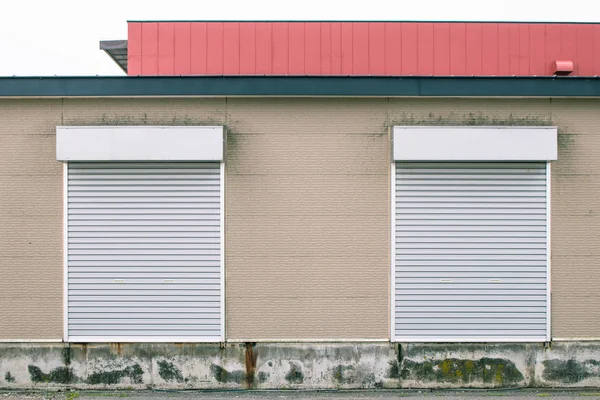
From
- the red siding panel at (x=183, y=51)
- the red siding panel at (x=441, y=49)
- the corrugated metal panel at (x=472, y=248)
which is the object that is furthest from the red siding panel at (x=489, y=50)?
the red siding panel at (x=183, y=51)

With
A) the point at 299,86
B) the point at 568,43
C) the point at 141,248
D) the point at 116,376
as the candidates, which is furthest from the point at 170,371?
the point at 568,43

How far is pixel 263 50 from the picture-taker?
11805mm

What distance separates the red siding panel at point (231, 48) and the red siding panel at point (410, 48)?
3309 mm

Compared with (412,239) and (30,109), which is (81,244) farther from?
(412,239)

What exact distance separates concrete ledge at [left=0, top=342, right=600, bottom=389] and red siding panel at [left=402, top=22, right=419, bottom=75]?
5672 millimetres

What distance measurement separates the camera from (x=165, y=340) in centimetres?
866

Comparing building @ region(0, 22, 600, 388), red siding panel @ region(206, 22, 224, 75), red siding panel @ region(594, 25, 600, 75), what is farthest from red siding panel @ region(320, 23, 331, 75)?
red siding panel @ region(594, 25, 600, 75)

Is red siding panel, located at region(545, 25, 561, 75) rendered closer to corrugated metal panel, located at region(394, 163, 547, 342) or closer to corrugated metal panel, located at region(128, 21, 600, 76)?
corrugated metal panel, located at region(128, 21, 600, 76)

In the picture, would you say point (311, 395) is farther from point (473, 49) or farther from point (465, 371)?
point (473, 49)

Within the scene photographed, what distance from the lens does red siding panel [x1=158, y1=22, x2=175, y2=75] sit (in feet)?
38.7

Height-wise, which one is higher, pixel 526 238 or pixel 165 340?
pixel 526 238

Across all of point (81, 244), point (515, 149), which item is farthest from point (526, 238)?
point (81, 244)

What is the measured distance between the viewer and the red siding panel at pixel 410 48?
11.8 m

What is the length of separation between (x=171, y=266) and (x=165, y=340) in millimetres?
1080
